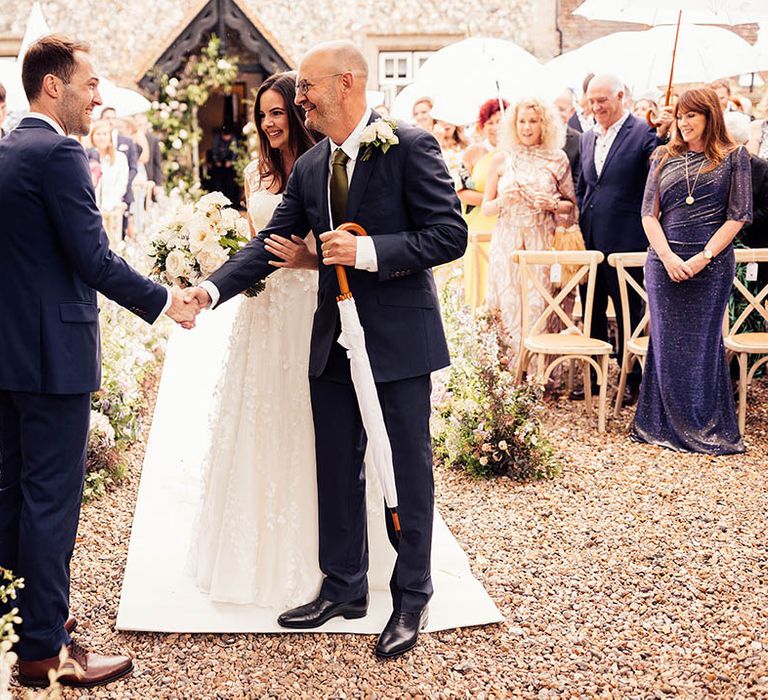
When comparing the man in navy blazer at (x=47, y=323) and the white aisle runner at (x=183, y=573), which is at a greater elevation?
the man in navy blazer at (x=47, y=323)

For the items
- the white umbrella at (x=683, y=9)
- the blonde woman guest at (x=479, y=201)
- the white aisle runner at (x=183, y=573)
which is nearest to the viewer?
the white aisle runner at (x=183, y=573)

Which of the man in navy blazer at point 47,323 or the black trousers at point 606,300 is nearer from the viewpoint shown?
the man in navy blazer at point 47,323

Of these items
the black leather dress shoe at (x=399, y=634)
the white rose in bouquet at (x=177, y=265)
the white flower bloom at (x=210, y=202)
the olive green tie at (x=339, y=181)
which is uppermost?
the olive green tie at (x=339, y=181)

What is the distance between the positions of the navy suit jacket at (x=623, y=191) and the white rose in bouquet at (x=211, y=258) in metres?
3.73

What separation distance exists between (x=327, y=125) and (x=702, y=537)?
8.55 ft

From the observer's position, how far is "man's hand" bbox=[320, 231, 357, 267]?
9.46 feet

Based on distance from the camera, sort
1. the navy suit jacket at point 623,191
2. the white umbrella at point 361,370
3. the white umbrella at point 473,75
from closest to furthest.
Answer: the white umbrella at point 361,370
the navy suit jacket at point 623,191
the white umbrella at point 473,75

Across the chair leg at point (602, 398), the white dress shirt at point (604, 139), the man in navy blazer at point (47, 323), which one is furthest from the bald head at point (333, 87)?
the white dress shirt at point (604, 139)

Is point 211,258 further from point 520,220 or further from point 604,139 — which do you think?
point 604,139

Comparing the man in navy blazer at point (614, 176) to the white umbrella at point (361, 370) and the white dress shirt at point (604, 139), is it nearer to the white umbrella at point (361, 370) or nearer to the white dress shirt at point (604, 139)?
the white dress shirt at point (604, 139)

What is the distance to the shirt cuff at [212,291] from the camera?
10.8 feet

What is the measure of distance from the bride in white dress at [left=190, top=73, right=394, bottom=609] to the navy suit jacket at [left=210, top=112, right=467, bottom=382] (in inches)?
13.2

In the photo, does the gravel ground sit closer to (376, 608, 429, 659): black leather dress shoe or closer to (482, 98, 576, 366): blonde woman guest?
(376, 608, 429, 659): black leather dress shoe

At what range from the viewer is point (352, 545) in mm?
3354
